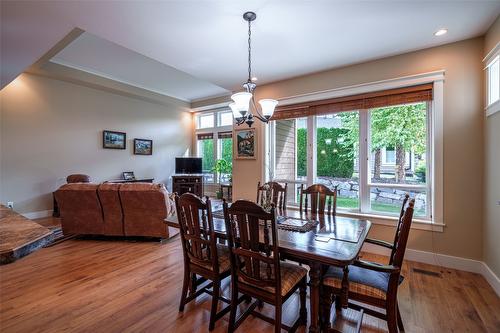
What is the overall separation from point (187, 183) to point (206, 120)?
249cm

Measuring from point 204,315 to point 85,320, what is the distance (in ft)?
Answer: 3.35

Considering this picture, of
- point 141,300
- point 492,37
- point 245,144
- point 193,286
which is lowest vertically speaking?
point 141,300

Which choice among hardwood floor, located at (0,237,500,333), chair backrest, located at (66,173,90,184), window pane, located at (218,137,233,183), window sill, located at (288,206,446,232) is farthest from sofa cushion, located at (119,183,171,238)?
window pane, located at (218,137,233,183)

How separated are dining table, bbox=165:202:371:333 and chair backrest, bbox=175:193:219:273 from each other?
0.46 ft

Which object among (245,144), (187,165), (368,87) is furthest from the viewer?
(187,165)

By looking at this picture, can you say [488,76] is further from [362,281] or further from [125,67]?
[125,67]

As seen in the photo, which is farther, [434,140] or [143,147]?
[143,147]

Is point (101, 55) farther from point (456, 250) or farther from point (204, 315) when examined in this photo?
point (456, 250)

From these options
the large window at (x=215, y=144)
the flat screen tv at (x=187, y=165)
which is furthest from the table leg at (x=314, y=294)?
the flat screen tv at (x=187, y=165)

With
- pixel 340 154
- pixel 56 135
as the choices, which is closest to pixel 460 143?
pixel 340 154

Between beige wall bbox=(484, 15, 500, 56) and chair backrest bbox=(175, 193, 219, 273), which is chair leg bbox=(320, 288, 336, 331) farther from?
beige wall bbox=(484, 15, 500, 56)

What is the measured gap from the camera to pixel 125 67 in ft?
17.1

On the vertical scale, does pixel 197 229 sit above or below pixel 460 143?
below

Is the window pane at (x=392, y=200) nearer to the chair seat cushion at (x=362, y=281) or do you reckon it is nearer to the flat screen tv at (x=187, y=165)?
the chair seat cushion at (x=362, y=281)
